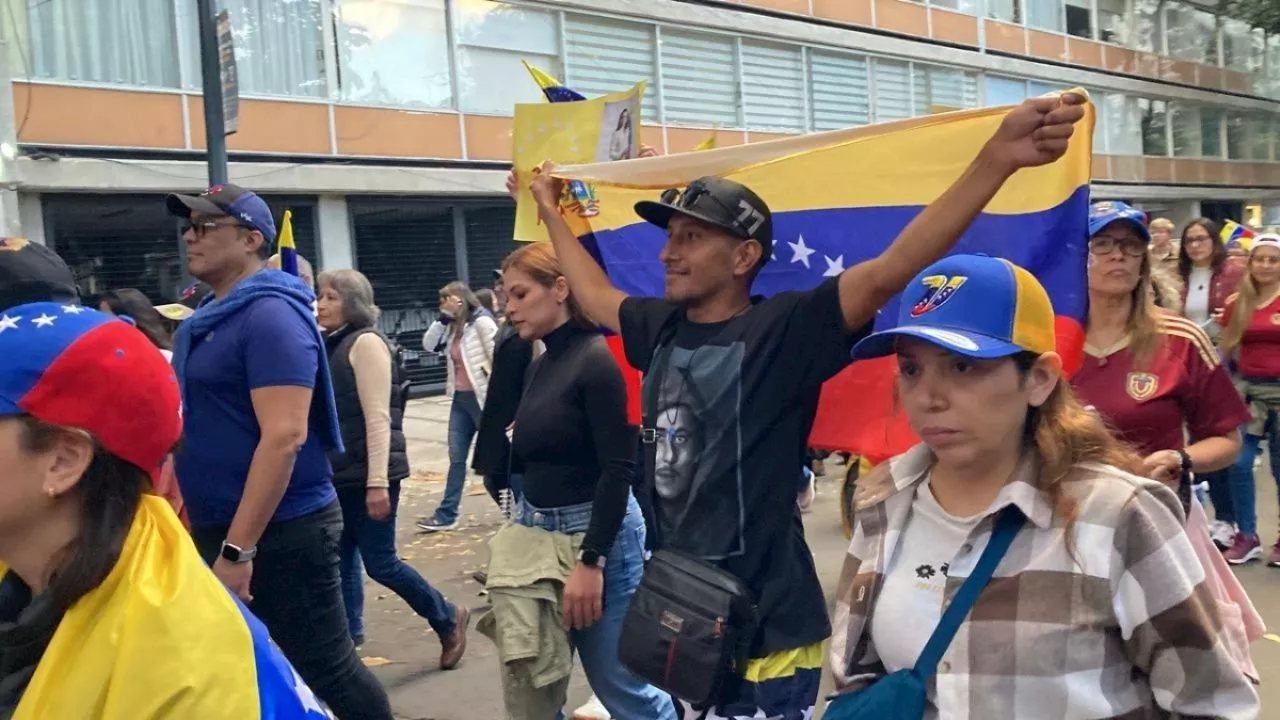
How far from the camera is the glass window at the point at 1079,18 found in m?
32.1

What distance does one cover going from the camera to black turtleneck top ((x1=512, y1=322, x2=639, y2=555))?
3.48 metres

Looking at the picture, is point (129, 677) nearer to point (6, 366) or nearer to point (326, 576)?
point (6, 366)

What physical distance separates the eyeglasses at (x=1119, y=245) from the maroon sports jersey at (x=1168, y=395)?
235mm

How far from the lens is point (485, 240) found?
18.5 m

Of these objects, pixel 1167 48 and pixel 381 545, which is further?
pixel 1167 48

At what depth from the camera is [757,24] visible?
71.7 ft

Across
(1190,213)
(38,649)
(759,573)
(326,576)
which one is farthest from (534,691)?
(1190,213)

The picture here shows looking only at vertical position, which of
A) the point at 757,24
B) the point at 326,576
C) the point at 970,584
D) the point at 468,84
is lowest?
the point at 326,576

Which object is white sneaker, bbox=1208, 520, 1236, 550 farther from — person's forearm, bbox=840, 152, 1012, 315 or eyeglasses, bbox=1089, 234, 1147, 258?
person's forearm, bbox=840, 152, 1012, 315

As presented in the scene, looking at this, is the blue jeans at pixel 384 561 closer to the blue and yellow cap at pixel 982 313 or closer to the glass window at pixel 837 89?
the blue and yellow cap at pixel 982 313

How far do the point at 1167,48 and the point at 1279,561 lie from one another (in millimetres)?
34598

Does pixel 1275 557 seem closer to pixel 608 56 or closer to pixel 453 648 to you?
pixel 453 648

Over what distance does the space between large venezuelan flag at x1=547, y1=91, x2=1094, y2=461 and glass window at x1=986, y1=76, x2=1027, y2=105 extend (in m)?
26.2

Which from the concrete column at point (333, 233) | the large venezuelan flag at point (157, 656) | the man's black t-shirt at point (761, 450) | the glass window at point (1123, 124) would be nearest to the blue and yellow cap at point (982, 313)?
the man's black t-shirt at point (761, 450)
